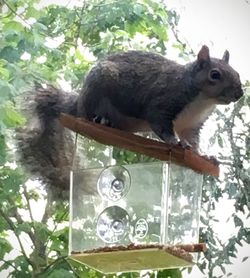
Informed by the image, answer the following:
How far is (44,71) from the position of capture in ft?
7.89

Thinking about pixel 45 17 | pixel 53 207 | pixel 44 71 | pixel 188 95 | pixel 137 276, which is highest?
pixel 45 17

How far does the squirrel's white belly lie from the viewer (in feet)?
6.09

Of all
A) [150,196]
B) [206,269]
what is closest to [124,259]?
[150,196]

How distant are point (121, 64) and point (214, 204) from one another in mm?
708

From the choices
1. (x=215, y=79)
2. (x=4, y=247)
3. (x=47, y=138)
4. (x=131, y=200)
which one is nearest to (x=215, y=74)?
(x=215, y=79)

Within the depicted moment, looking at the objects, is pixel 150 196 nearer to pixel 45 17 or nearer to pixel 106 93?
pixel 106 93

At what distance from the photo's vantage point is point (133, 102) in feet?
6.27

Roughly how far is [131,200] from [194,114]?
22 centimetres

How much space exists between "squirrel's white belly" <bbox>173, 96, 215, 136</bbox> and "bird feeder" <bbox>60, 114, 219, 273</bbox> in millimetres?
110

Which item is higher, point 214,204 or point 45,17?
point 45,17

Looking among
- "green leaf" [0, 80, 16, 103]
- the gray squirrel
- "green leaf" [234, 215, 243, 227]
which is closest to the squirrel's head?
the gray squirrel

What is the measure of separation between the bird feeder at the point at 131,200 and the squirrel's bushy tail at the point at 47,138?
170 millimetres

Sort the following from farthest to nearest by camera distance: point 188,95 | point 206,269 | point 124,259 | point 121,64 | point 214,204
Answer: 1. point 206,269
2. point 214,204
3. point 121,64
4. point 188,95
5. point 124,259

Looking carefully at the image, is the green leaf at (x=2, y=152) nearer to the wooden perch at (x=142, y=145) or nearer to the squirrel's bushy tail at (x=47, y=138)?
the squirrel's bushy tail at (x=47, y=138)
